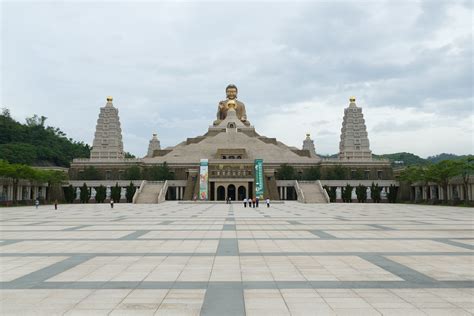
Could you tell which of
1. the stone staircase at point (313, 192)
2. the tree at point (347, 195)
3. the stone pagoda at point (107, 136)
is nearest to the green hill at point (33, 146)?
the stone pagoda at point (107, 136)

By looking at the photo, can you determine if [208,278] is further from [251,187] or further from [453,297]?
[251,187]

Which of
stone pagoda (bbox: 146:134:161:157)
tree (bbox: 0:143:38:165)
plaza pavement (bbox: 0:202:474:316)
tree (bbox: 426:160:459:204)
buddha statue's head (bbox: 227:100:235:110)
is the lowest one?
plaza pavement (bbox: 0:202:474:316)

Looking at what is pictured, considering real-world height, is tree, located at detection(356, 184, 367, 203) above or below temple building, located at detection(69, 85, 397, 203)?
below

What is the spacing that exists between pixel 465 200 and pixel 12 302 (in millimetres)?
49487

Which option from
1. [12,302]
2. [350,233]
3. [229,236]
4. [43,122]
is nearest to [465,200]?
[350,233]

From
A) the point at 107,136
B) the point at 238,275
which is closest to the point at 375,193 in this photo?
the point at 107,136

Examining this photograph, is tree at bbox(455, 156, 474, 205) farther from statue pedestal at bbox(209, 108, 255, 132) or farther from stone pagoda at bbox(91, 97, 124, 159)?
stone pagoda at bbox(91, 97, 124, 159)

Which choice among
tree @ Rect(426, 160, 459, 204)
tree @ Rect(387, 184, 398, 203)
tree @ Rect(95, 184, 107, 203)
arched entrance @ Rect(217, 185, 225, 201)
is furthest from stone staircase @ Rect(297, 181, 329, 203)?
tree @ Rect(95, 184, 107, 203)

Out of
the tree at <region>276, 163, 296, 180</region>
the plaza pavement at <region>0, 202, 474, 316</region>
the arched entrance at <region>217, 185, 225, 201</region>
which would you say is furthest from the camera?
the tree at <region>276, 163, 296, 180</region>

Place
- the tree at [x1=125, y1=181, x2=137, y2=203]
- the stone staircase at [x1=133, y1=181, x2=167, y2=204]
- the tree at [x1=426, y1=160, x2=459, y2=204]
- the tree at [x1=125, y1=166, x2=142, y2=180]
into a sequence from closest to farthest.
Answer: the tree at [x1=426, y1=160, x2=459, y2=204]
the stone staircase at [x1=133, y1=181, x2=167, y2=204]
the tree at [x1=125, y1=181, x2=137, y2=203]
the tree at [x1=125, y1=166, x2=142, y2=180]

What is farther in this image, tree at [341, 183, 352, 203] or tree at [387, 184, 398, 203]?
tree at [387, 184, 398, 203]

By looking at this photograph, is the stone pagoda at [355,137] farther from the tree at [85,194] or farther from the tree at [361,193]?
the tree at [85,194]

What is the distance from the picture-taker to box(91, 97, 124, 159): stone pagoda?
83.0 meters

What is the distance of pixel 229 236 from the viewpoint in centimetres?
1814
